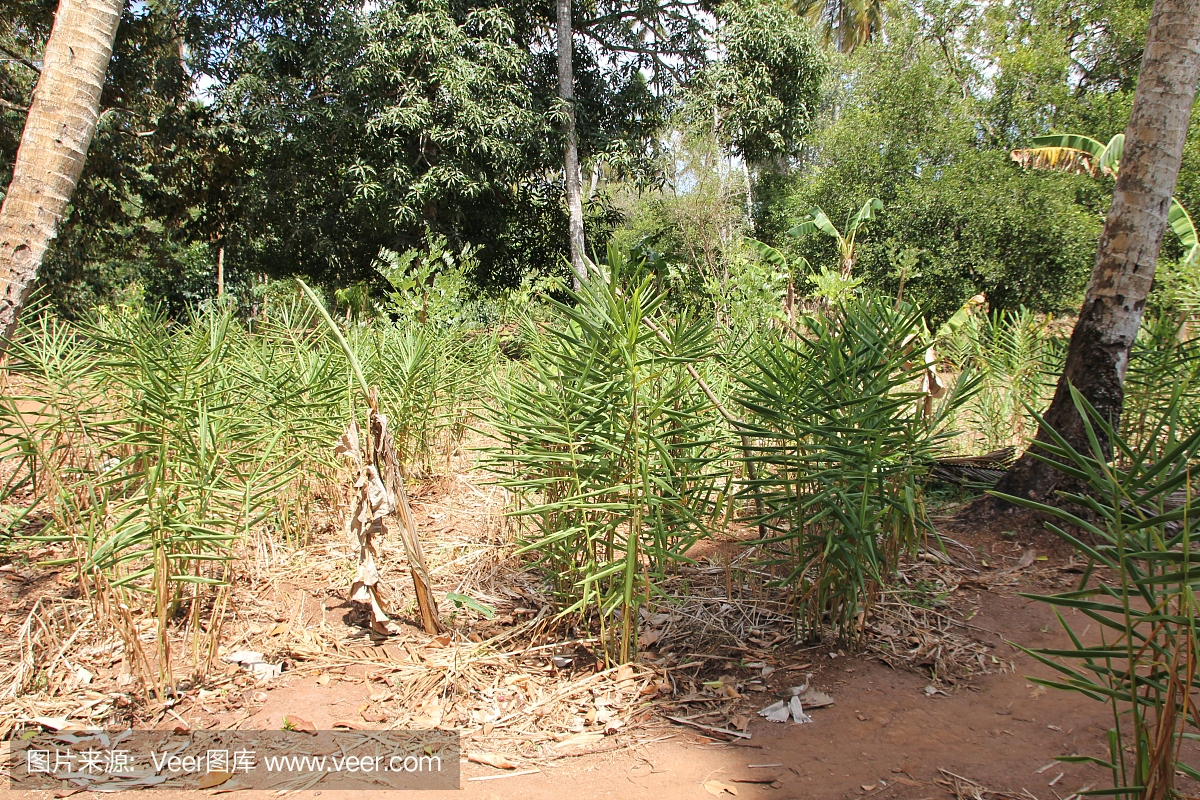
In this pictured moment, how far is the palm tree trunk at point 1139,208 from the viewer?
3770 millimetres

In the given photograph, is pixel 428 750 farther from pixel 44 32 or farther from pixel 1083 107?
pixel 1083 107

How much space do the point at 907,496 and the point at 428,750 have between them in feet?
5.90

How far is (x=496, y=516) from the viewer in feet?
14.0

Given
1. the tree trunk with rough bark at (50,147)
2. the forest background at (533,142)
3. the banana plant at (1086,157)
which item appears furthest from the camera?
the forest background at (533,142)

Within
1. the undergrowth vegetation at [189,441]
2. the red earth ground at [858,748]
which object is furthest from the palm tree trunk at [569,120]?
the red earth ground at [858,748]

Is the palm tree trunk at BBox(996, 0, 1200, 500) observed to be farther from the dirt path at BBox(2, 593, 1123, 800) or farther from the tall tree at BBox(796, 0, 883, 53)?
the tall tree at BBox(796, 0, 883, 53)

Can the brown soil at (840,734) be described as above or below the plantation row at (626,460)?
below

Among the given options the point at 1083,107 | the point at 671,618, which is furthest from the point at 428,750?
the point at 1083,107

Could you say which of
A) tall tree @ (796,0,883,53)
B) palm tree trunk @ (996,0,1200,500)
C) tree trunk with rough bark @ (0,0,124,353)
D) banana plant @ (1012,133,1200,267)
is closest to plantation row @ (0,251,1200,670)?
palm tree trunk @ (996,0,1200,500)

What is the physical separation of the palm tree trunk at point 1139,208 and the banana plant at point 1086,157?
6.58m

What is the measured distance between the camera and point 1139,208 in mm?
3822

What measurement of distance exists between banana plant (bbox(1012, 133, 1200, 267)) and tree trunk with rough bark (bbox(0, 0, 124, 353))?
10418 mm

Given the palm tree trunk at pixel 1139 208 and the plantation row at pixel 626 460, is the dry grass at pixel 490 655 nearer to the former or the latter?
the plantation row at pixel 626 460

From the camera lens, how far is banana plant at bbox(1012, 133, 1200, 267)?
365 inches
